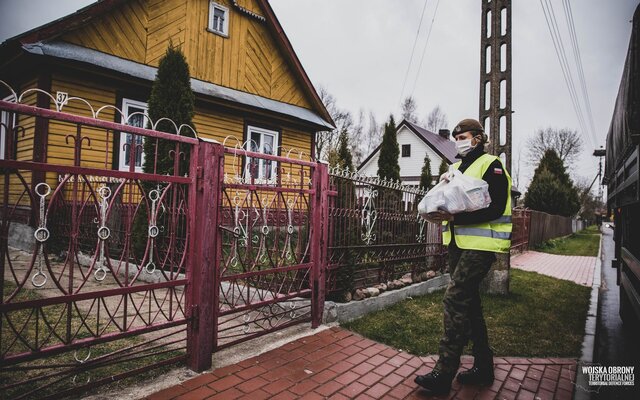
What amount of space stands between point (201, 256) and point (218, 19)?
10500 mm

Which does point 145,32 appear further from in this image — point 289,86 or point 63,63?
point 289,86

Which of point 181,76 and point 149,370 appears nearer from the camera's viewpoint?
point 149,370

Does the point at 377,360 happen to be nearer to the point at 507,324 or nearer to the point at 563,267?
the point at 507,324

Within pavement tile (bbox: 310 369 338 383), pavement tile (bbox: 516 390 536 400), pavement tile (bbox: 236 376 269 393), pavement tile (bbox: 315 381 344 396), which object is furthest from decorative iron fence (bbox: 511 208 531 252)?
pavement tile (bbox: 236 376 269 393)

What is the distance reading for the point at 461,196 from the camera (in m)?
2.84

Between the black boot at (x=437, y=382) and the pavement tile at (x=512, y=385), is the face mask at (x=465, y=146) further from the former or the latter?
the pavement tile at (x=512, y=385)

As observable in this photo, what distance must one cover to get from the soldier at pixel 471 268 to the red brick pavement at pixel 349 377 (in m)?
0.18

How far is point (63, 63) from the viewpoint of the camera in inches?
306

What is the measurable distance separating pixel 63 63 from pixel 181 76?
8.86ft

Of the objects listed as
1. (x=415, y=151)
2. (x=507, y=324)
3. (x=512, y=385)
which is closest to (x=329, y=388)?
(x=512, y=385)

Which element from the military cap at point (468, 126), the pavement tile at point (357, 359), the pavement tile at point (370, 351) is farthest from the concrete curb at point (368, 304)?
the military cap at point (468, 126)

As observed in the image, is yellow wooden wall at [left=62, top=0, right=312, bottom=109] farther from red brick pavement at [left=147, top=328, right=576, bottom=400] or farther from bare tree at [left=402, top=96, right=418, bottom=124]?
bare tree at [left=402, top=96, right=418, bottom=124]

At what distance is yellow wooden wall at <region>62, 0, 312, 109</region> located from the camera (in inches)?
360

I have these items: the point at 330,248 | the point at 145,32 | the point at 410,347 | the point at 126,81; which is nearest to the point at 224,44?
the point at 145,32
